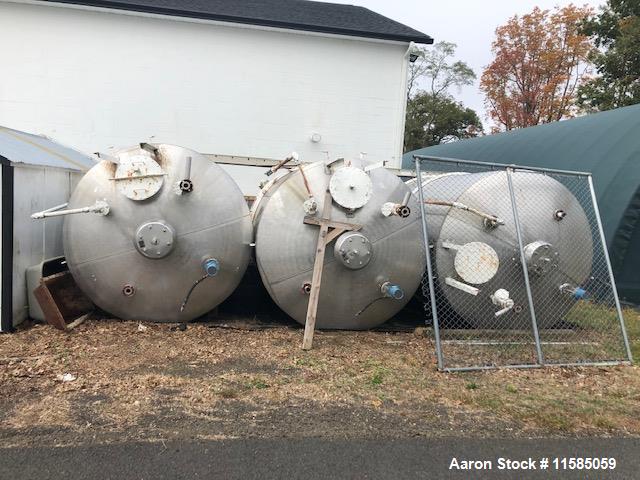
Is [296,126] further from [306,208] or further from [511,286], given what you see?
[511,286]

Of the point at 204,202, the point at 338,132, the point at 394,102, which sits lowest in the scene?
the point at 204,202

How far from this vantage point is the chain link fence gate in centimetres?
567

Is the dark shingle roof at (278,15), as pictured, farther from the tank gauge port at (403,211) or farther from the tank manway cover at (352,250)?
the tank manway cover at (352,250)

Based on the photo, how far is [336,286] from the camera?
583cm

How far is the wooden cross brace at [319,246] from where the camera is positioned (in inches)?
214

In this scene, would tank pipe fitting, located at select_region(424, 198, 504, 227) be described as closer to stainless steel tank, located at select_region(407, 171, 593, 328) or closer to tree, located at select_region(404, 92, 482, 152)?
stainless steel tank, located at select_region(407, 171, 593, 328)

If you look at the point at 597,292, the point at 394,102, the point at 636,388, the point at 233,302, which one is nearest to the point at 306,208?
the point at 233,302

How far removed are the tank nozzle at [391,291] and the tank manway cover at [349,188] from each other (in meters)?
1.00

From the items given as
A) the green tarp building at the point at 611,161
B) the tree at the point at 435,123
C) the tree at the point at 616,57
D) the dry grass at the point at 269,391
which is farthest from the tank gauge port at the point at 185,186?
the tree at the point at 435,123

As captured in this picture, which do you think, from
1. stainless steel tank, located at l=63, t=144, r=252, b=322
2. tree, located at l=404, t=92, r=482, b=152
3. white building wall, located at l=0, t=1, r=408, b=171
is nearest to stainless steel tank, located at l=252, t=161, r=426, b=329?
stainless steel tank, located at l=63, t=144, r=252, b=322

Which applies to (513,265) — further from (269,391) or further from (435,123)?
(435,123)

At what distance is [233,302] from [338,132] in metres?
6.05

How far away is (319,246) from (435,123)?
36647 mm

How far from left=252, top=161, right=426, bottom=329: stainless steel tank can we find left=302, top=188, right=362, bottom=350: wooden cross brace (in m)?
0.07
